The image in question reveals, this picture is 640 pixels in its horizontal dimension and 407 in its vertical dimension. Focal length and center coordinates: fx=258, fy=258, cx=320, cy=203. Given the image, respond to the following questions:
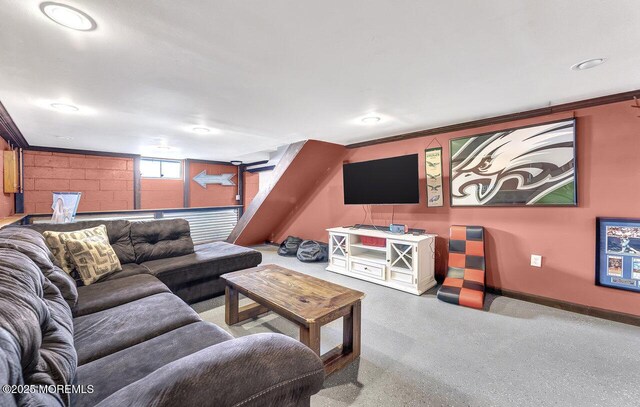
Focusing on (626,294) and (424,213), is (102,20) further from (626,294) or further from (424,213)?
(626,294)

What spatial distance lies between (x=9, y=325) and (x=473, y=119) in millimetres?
3734

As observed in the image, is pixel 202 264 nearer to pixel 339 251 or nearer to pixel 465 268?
pixel 339 251

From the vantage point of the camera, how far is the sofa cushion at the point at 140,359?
986 mm

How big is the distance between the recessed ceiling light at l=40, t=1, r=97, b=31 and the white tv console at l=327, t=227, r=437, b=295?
3.15 meters

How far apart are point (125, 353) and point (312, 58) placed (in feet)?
6.21

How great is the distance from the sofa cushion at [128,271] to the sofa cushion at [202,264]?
0.06m

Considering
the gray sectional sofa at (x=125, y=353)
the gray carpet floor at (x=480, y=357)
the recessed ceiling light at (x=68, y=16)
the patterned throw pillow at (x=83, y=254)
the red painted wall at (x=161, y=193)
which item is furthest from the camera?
the red painted wall at (x=161, y=193)

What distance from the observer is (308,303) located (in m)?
1.71

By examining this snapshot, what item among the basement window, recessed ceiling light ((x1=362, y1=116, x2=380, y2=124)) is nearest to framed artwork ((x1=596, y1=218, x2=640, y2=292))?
recessed ceiling light ((x1=362, y1=116, x2=380, y2=124))

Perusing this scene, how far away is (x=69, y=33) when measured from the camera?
136 centimetres

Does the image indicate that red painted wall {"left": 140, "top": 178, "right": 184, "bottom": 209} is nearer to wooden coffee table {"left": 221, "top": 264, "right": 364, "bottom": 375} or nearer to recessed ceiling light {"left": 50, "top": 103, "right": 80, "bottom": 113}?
recessed ceiling light {"left": 50, "top": 103, "right": 80, "bottom": 113}

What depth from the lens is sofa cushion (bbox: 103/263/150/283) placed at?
2192 mm

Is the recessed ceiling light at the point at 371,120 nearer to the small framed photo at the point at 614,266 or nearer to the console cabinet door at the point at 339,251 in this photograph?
the console cabinet door at the point at 339,251

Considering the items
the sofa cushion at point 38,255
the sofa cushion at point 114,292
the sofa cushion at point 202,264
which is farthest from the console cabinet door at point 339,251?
the sofa cushion at point 38,255
